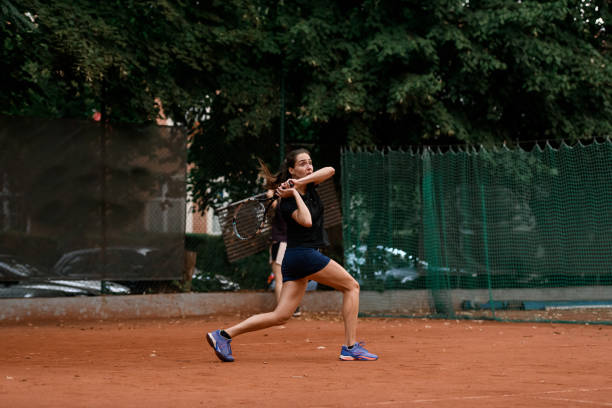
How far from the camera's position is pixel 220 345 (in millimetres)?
8305

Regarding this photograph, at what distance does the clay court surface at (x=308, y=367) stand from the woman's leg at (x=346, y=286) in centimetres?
35

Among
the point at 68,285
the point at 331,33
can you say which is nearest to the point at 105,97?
the point at 68,285

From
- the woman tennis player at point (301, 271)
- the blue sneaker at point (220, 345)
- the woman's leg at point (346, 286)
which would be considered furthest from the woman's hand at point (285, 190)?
the blue sneaker at point (220, 345)

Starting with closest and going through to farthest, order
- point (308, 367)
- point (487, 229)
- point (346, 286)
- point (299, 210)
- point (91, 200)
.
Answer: point (308, 367)
point (299, 210)
point (346, 286)
point (487, 229)
point (91, 200)

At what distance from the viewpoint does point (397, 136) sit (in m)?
15.7

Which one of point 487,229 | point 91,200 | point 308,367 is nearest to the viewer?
point 308,367

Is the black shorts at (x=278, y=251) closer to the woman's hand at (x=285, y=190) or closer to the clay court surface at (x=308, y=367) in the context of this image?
the clay court surface at (x=308, y=367)

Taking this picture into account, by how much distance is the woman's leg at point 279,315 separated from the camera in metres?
8.30

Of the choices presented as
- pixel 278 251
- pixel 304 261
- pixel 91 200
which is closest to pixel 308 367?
pixel 304 261

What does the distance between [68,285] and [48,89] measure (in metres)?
2.92

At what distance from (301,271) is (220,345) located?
98 centimetres

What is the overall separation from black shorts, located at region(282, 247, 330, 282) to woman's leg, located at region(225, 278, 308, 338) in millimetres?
123

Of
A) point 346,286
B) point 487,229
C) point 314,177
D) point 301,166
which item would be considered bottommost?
point 346,286

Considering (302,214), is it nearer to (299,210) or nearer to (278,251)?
(299,210)
